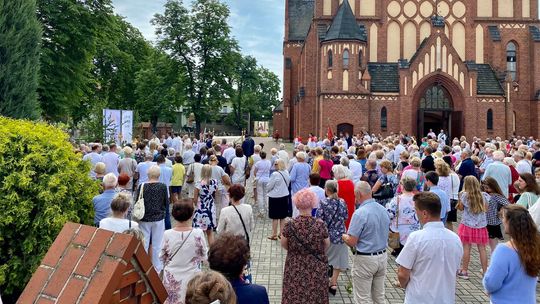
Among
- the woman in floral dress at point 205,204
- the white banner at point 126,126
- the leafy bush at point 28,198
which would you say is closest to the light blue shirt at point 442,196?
the woman in floral dress at point 205,204

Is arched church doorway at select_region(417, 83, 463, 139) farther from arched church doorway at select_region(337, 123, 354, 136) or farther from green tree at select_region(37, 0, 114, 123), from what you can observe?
green tree at select_region(37, 0, 114, 123)

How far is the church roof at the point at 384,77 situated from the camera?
98.2 ft

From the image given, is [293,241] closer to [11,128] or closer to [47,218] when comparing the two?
[47,218]

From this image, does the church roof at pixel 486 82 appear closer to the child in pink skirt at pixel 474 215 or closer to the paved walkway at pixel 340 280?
the paved walkway at pixel 340 280

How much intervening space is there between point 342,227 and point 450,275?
228 cm

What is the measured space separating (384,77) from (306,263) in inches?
1089

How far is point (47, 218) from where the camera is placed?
16.0 ft

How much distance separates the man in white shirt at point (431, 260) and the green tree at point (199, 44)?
107 ft

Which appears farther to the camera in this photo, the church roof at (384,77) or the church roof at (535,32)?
the church roof at (535,32)

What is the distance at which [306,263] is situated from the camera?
4684 millimetres

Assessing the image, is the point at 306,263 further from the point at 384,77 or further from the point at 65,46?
the point at 384,77

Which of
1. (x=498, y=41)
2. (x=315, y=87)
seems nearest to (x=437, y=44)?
(x=498, y=41)

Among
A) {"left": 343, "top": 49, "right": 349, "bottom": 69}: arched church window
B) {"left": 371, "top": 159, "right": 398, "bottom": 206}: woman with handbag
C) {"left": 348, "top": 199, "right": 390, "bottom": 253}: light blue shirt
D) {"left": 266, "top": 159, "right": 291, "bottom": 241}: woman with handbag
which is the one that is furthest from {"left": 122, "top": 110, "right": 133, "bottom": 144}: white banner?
{"left": 348, "top": 199, "right": 390, "bottom": 253}: light blue shirt

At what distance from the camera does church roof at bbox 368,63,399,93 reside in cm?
2994
